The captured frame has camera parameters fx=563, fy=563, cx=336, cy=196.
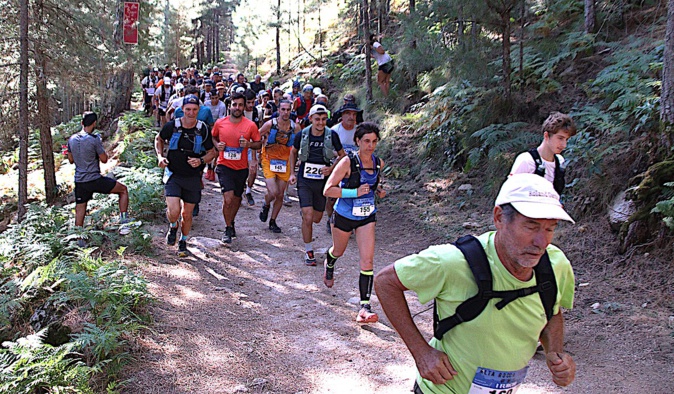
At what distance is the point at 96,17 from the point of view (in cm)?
1709

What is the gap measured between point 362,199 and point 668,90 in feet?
14.1

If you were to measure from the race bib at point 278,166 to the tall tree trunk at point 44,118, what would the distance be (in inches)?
259

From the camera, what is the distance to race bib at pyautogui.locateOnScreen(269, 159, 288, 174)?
995 cm

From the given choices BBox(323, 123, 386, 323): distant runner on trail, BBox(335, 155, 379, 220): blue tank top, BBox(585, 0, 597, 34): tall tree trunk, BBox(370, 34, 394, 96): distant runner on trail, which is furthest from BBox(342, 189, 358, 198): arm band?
BBox(370, 34, 394, 96): distant runner on trail

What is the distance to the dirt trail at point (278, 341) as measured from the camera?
5016 millimetres

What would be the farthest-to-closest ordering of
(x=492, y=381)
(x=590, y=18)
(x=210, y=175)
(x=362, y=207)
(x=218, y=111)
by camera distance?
(x=210, y=175), (x=218, y=111), (x=590, y=18), (x=362, y=207), (x=492, y=381)

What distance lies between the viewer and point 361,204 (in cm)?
628

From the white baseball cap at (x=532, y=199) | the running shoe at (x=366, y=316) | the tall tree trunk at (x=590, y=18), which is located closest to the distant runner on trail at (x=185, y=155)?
the running shoe at (x=366, y=316)

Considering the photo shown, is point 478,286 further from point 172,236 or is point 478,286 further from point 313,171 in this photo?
point 172,236

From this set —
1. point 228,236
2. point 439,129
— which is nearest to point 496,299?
point 228,236

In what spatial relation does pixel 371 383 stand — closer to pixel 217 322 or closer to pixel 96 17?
pixel 217 322

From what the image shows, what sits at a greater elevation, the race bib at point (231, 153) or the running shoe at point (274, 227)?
the race bib at point (231, 153)

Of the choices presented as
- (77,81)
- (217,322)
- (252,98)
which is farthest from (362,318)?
(77,81)

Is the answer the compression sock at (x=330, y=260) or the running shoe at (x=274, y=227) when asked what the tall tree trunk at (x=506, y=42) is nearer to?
the running shoe at (x=274, y=227)
